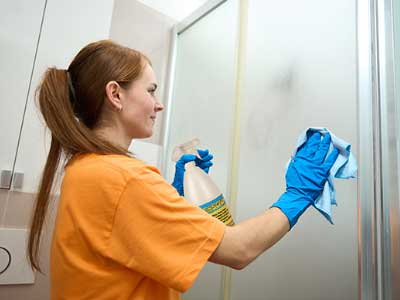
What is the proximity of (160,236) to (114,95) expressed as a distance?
362 millimetres

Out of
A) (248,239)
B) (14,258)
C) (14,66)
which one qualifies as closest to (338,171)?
(248,239)

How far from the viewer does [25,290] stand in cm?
122

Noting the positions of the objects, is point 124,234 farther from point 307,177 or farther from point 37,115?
point 37,115

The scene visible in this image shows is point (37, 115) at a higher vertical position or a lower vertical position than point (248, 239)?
higher

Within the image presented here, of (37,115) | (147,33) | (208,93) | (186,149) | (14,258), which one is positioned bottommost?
(14,258)

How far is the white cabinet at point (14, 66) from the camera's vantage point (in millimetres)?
1273

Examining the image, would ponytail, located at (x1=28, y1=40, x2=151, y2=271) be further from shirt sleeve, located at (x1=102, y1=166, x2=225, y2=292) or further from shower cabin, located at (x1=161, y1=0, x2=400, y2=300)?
shower cabin, located at (x1=161, y1=0, x2=400, y2=300)

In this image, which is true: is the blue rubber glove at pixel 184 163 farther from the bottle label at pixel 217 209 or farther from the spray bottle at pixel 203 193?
the bottle label at pixel 217 209

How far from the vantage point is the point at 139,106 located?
2.73 feet

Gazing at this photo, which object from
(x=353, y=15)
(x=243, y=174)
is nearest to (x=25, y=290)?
(x=243, y=174)

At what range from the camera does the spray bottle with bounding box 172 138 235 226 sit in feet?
2.74

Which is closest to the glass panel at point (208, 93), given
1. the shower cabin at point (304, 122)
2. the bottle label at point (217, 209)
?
the shower cabin at point (304, 122)

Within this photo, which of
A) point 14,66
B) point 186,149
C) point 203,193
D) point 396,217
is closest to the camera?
point 396,217

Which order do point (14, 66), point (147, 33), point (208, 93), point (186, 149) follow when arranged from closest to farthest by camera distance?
point (186, 149) < point (14, 66) < point (208, 93) < point (147, 33)
